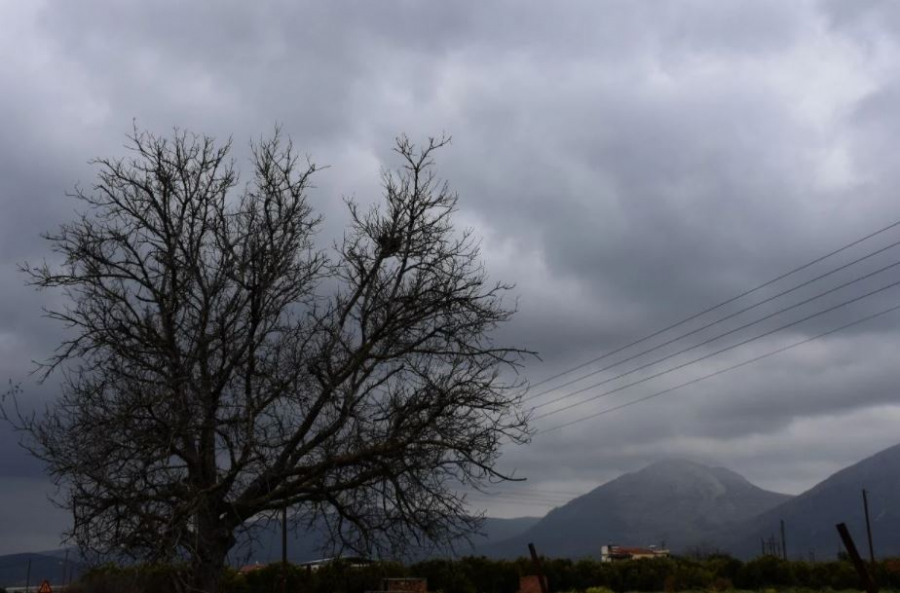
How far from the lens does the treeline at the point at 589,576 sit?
1100 inches

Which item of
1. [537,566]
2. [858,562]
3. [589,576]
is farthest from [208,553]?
[589,576]

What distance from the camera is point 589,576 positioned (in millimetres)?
31828

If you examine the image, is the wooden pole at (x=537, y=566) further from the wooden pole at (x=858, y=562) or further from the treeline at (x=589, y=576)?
the treeline at (x=589, y=576)

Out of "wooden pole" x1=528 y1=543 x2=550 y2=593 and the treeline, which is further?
the treeline

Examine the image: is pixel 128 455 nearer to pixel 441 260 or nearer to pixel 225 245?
pixel 225 245

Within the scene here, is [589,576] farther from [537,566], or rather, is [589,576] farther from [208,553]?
[537,566]

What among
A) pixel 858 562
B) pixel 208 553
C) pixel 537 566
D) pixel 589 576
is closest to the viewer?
pixel 858 562

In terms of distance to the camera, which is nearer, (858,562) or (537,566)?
(858,562)

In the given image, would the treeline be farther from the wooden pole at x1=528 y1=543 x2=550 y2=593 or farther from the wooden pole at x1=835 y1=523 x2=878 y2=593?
the wooden pole at x1=835 y1=523 x2=878 y2=593

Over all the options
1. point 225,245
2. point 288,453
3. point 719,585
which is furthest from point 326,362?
point 719,585

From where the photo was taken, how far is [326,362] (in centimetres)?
1367

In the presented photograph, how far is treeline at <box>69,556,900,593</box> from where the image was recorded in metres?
27.9

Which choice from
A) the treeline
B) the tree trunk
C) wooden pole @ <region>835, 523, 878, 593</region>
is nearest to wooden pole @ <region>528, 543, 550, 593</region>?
wooden pole @ <region>835, 523, 878, 593</region>

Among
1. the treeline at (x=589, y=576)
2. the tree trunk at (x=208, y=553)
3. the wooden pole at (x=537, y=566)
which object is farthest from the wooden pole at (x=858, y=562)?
the treeline at (x=589, y=576)
